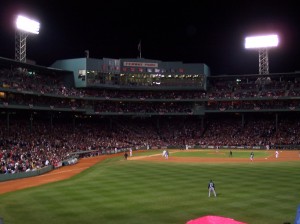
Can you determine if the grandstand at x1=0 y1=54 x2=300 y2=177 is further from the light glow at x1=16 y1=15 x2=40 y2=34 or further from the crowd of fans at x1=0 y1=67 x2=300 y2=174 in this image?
the light glow at x1=16 y1=15 x2=40 y2=34

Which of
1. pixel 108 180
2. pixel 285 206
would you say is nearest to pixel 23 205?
pixel 108 180

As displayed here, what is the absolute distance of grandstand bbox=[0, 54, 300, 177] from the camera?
7062cm

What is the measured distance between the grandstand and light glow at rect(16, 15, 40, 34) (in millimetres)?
7333

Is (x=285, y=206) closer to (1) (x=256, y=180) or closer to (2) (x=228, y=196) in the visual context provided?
(2) (x=228, y=196)

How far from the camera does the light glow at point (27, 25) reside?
61844mm

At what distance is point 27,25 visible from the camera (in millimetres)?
64062

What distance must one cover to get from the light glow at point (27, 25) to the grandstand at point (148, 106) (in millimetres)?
7333

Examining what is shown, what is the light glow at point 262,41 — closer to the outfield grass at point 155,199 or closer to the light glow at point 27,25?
the light glow at point 27,25

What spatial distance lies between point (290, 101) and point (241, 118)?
42.9ft

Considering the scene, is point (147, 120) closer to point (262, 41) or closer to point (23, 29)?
point (262, 41)

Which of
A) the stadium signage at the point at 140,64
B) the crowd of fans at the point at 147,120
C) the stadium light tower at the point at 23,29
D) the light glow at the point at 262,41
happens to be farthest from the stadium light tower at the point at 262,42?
the stadium light tower at the point at 23,29

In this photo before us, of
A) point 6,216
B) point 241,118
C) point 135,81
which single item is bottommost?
point 6,216

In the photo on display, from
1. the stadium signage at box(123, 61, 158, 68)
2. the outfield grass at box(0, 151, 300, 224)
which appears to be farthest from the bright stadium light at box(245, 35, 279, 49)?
the outfield grass at box(0, 151, 300, 224)

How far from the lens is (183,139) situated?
281 feet
